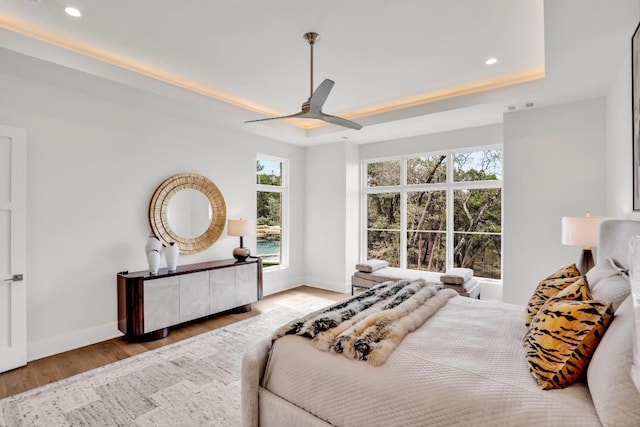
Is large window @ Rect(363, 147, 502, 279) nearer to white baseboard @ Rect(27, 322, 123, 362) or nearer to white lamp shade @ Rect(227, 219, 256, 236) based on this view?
white lamp shade @ Rect(227, 219, 256, 236)

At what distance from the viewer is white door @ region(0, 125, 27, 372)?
290 cm

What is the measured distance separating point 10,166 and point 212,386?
8.64 feet

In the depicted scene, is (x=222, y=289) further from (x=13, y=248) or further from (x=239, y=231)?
(x=13, y=248)

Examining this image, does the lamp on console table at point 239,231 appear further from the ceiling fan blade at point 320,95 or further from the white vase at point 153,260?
the ceiling fan blade at point 320,95

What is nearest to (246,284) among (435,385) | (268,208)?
(268,208)

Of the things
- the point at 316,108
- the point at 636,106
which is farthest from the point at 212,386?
the point at 636,106

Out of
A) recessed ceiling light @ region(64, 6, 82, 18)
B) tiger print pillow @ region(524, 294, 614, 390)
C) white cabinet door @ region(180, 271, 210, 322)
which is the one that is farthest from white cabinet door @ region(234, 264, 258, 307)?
tiger print pillow @ region(524, 294, 614, 390)

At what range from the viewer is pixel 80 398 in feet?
8.27

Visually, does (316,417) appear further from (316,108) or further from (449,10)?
(449,10)

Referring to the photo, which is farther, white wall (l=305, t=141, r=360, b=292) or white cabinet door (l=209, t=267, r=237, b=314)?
white wall (l=305, t=141, r=360, b=292)

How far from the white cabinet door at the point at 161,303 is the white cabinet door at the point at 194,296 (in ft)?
0.21

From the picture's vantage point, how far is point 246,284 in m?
4.64

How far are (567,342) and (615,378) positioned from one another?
0.28 meters

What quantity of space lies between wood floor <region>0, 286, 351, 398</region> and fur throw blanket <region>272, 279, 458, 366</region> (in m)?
2.18
